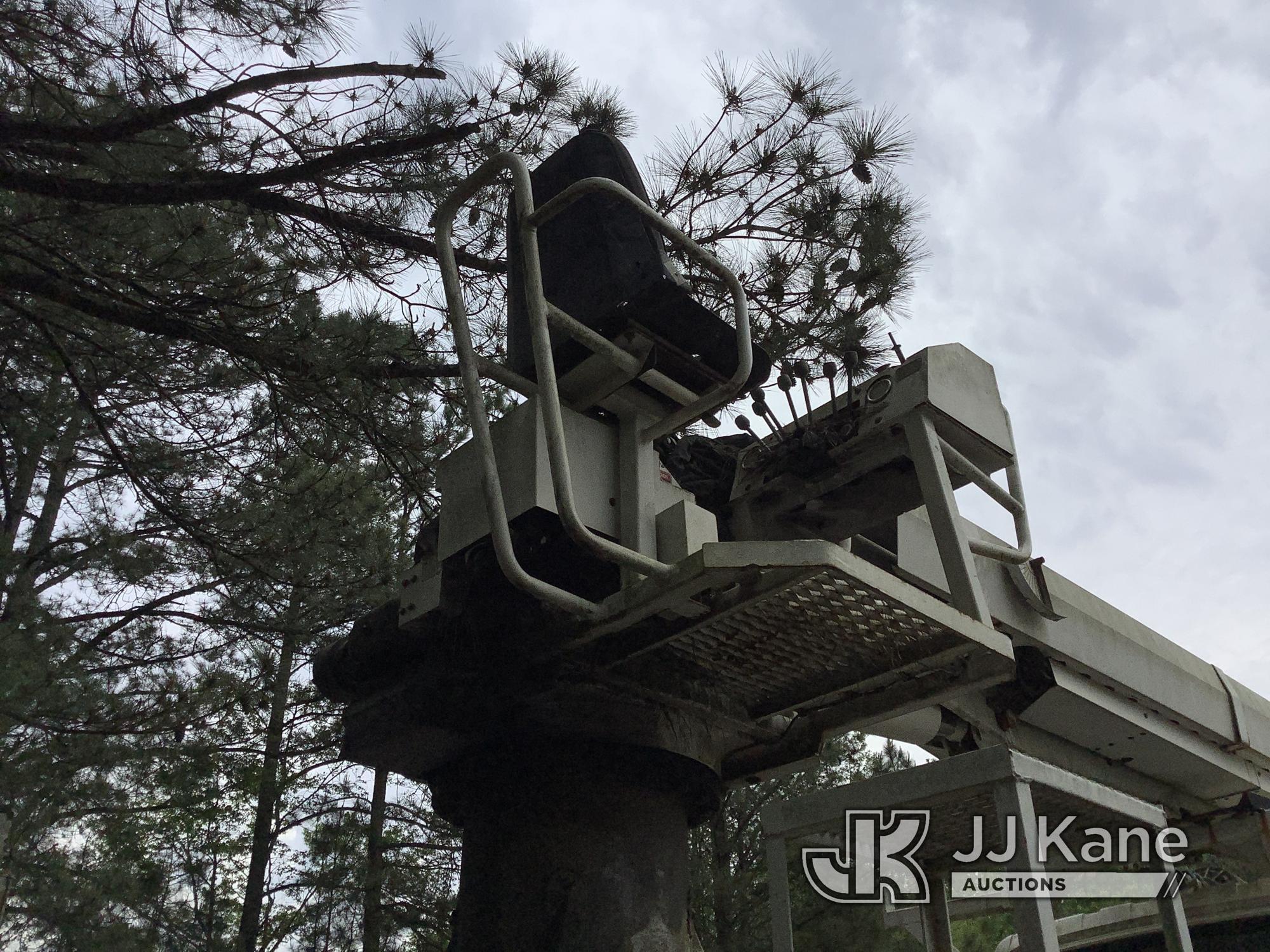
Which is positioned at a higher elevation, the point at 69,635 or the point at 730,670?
the point at 69,635

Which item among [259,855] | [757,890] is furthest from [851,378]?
[259,855]

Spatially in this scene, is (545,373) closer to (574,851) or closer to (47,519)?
(574,851)

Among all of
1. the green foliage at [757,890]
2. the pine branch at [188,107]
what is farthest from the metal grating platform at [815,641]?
the green foliage at [757,890]

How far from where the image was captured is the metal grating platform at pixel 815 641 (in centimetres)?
217

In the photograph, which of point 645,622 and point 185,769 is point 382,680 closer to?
point 645,622

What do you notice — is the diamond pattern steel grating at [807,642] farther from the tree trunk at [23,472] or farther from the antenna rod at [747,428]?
the tree trunk at [23,472]

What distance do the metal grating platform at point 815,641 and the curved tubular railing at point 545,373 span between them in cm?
18

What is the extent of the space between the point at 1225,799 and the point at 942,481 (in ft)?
11.7

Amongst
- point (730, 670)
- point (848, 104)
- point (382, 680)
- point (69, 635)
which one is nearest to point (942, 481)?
point (730, 670)

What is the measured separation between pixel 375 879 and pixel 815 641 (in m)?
11.6

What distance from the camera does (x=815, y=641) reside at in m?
2.55

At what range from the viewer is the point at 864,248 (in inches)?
184

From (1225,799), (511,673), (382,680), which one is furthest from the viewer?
(1225,799)

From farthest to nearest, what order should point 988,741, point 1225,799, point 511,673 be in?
point 1225,799
point 988,741
point 511,673
